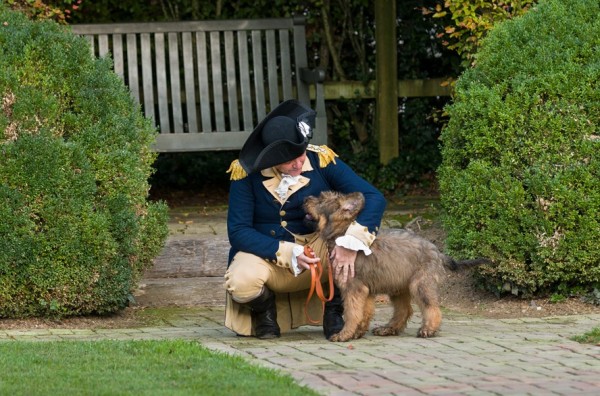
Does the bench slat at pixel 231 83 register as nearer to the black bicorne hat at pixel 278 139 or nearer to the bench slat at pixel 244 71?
the bench slat at pixel 244 71

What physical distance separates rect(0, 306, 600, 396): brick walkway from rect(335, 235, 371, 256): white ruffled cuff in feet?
1.87

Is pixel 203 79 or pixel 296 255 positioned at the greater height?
pixel 203 79

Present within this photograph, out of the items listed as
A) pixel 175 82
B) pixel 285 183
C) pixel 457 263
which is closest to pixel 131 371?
pixel 285 183

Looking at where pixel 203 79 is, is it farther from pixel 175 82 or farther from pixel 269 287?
pixel 269 287

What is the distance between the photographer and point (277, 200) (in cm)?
750

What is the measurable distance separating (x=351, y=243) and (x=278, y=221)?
2.21 ft

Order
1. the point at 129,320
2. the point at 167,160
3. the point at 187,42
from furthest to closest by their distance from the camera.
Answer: the point at 167,160 → the point at 187,42 → the point at 129,320

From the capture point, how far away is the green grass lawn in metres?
5.66

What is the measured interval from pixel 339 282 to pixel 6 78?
2.73m

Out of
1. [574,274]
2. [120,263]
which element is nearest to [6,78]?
[120,263]

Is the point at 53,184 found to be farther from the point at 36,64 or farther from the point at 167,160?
the point at 167,160

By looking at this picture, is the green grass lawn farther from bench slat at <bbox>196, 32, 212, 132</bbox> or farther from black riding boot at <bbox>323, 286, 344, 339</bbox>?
bench slat at <bbox>196, 32, 212, 132</bbox>

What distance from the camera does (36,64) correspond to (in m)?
8.40

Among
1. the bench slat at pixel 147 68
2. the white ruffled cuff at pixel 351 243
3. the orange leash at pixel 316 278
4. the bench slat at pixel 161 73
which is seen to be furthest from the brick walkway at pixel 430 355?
the bench slat at pixel 147 68
